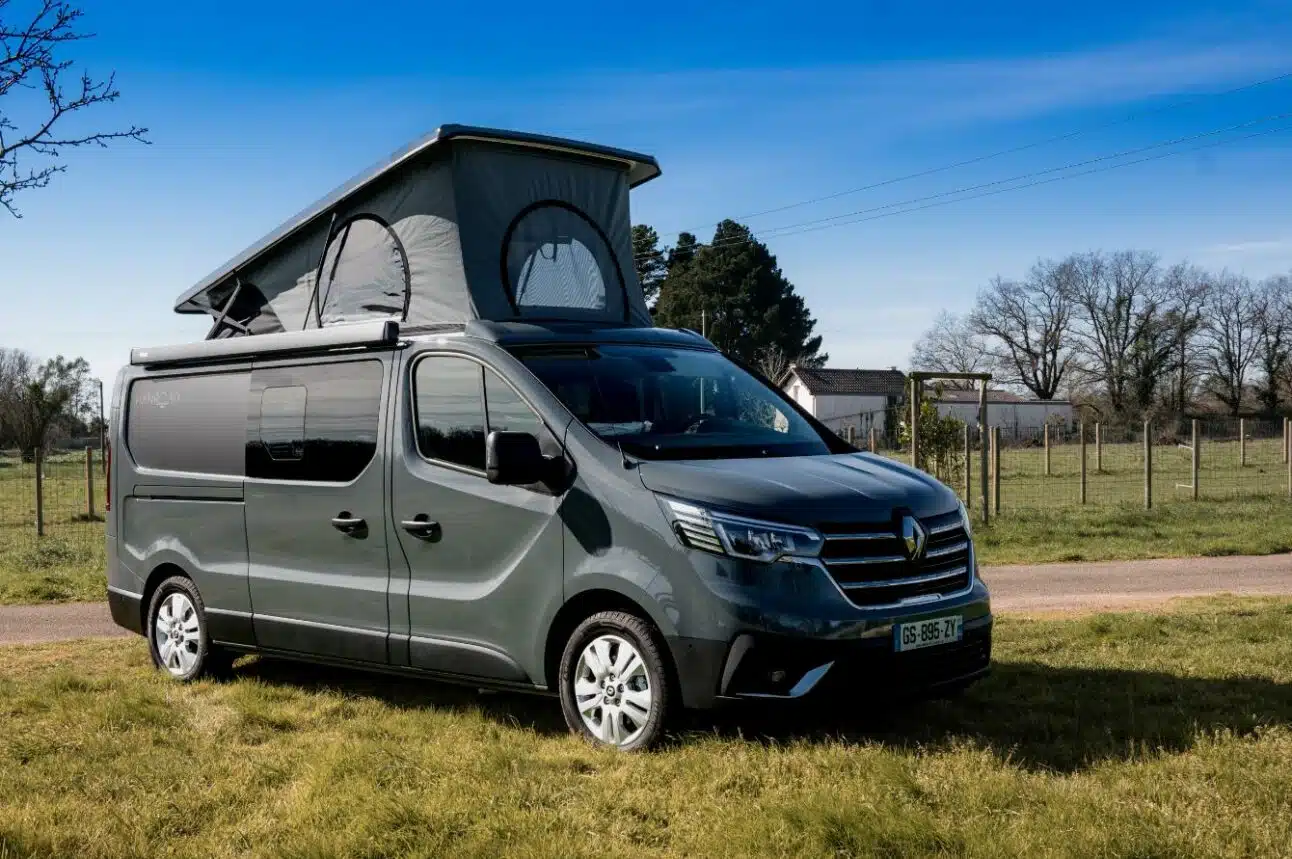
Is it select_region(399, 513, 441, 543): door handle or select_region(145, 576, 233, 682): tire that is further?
select_region(145, 576, 233, 682): tire

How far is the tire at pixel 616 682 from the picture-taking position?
5867 millimetres

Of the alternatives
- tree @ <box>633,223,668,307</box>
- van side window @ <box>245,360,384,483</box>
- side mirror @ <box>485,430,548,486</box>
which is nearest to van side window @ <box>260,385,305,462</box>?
van side window @ <box>245,360,384,483</box>

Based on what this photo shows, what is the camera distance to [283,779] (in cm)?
566

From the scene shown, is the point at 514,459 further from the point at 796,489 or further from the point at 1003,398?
the point at 1003,398

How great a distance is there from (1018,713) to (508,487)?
9.40 feet

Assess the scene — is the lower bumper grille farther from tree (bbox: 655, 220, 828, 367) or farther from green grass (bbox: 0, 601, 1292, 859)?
tree (bbox: 655, 220, 828, 367)

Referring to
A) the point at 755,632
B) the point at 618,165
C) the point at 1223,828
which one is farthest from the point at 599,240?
the point at 1223,828

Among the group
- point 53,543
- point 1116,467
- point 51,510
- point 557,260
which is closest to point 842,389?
point 1116,467

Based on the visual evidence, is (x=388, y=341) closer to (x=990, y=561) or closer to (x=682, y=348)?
(x=682, y=348)

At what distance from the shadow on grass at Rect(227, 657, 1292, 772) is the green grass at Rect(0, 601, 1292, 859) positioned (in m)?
0.02

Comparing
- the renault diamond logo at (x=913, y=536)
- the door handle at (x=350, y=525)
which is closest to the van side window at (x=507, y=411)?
the door handle at (x=350, y=525)

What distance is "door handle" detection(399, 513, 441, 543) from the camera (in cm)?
683

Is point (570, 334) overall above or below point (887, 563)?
above

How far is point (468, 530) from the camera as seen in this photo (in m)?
6.67
